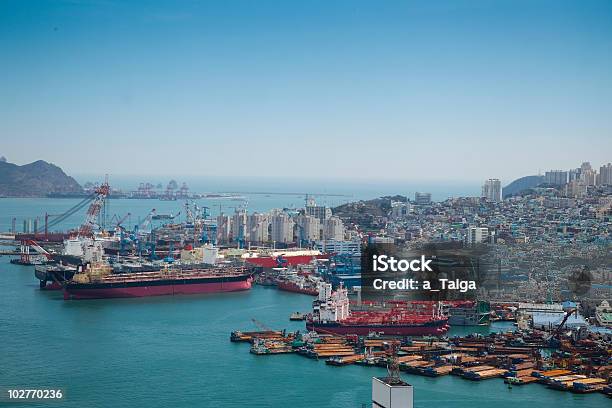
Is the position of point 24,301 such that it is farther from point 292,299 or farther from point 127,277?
point 292,299

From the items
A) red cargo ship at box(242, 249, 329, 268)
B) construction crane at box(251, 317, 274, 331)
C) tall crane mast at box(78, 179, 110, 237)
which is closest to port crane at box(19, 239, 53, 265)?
tall crane mast at box(78, 179, 110, 237)

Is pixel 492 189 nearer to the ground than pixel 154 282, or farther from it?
farther from it

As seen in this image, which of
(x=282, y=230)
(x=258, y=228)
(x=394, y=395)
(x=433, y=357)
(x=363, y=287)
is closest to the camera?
(x=394, y=395)

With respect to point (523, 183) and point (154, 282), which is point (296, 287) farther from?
point (523, 183)

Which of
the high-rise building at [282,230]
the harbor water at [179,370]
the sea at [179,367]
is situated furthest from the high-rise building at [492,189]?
the harbor water at [179,370]

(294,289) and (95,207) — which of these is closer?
(294,289)

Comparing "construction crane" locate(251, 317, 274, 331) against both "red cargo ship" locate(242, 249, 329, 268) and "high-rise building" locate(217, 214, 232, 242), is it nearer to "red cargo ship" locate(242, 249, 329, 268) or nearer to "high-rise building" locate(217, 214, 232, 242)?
"red cargo ship" locate(242, 249, 329, 268)

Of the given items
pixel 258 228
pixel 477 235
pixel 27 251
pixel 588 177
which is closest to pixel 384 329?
pixel 477 235
